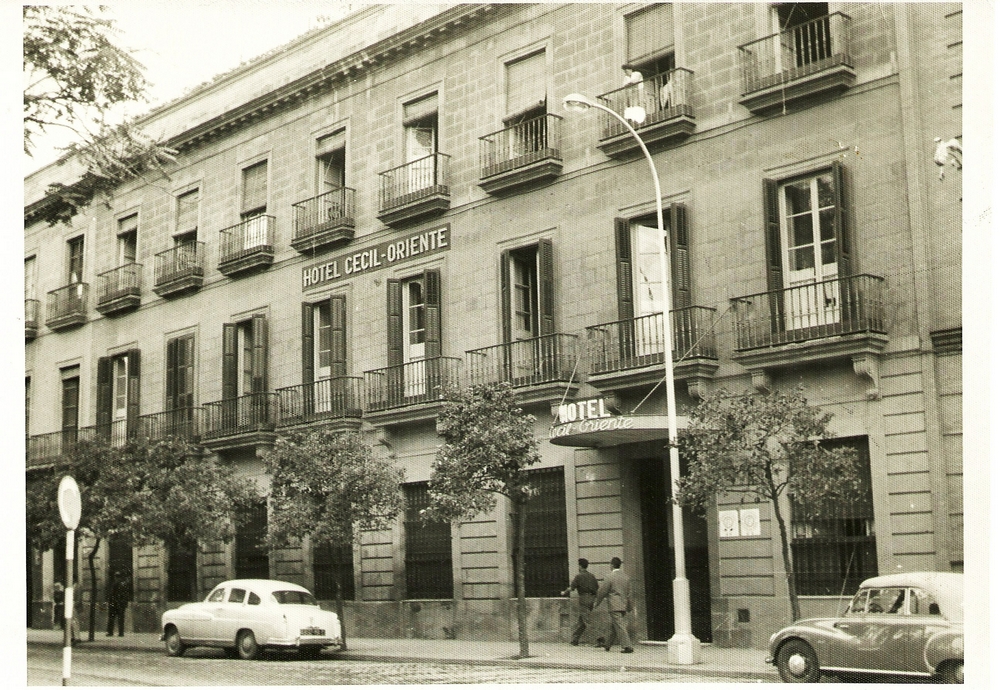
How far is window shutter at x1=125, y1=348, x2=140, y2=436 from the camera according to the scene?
20.7 meters

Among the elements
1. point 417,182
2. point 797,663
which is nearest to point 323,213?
point 417,182

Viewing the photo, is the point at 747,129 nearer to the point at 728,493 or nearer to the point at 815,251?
the point at 815,251

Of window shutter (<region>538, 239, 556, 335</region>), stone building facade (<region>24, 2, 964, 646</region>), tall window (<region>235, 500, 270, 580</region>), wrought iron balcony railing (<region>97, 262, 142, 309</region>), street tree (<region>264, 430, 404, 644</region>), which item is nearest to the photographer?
stone building facade (<region>24, 2, 964, 646</region>)

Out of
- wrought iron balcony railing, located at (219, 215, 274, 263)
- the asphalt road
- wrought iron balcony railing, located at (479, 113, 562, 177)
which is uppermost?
wrought iron balcony railing, located at (479, 113, 562, 177)

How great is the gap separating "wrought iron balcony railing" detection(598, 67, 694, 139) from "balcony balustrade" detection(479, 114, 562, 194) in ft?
3.37

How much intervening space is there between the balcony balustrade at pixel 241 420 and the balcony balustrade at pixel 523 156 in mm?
5453

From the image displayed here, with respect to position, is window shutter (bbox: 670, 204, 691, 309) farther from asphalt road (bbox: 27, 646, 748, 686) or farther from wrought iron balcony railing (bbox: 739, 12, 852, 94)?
asphalt road (bbox: 27, 646, 748, 686)

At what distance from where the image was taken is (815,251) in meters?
17.8

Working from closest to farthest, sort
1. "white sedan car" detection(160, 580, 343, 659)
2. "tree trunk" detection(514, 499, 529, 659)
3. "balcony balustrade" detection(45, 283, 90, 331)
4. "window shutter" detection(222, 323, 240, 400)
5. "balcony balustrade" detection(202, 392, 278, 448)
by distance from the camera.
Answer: "tree trunk" detection(514, 499, 529, 659)
"white sedan car" detection(160, 580, 343, 659)
"balcony balustrade" detection(45, 283, 90, 331)
"balcony balustrade" detection(202, 392, 278, 448)
"window shutter" detection(222, 323, 240, 400)

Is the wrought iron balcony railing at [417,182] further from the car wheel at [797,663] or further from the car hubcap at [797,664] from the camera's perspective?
the car hubcap at [797,664]

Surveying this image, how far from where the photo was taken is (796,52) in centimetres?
1811

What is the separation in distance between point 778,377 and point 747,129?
3.88 meters

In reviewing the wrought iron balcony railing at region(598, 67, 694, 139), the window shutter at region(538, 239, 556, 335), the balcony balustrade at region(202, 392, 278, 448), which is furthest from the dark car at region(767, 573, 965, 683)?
the balcony balustrade at region(202, 392, 278, 448)
